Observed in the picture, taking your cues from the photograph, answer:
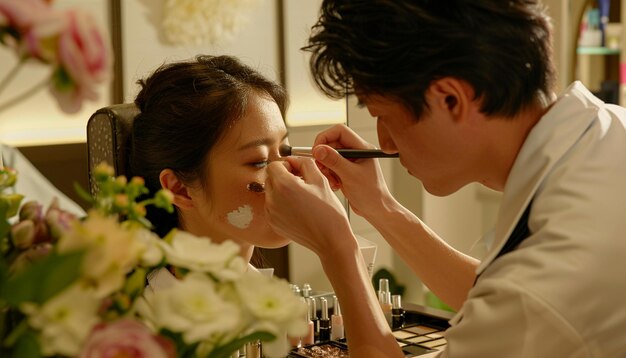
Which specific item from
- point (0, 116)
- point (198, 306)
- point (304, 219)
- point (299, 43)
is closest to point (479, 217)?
point (299, 43)

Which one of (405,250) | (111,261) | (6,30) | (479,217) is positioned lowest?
(479,217)

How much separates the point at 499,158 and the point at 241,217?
625 mm

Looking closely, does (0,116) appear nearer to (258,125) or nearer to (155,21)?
(155,21)

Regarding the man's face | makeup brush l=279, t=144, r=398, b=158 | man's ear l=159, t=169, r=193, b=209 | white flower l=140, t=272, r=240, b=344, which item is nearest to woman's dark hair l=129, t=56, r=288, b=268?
man's ear l=159, t=169, r=193, b=209

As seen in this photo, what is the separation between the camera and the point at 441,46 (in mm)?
1038

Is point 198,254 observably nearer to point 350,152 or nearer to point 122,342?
point 122,342

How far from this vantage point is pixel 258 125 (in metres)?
1.62

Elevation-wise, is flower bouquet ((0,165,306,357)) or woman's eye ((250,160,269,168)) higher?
flower bouquet ((0,165,306,357))

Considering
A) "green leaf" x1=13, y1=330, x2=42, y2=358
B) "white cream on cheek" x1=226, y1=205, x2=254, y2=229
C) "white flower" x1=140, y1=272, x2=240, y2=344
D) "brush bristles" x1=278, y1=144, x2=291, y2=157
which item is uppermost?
"white flower" x1=140, y1=272, x2=240, y2=344

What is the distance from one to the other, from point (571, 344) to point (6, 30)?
0.74 metres

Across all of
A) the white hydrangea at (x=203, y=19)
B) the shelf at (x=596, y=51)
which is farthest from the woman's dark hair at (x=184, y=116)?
the shelf at (x=596, y=51)

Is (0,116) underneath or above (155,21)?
underneath

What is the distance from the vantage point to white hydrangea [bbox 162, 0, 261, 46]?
243 cm

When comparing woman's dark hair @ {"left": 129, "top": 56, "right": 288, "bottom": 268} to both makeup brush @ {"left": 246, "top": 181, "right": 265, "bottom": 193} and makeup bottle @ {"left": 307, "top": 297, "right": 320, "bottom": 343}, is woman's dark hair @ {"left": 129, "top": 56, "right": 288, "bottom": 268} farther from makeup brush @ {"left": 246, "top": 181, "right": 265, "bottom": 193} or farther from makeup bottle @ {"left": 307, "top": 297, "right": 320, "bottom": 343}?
makeup bottle @ {"left": 307, "top": 297, "right": 320, "bottom": 343}
